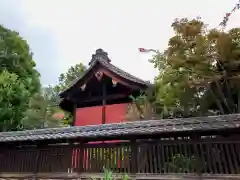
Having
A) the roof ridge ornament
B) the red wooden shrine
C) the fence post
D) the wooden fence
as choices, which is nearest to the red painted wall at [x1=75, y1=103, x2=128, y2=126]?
the red wooden shrine

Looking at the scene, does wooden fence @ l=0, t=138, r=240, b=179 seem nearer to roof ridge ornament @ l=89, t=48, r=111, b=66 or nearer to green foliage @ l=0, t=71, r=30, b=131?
roof ridge ornament @ l=89, t=48, r=111, b=66

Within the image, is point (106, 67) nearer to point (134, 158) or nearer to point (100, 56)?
point (100, 56)

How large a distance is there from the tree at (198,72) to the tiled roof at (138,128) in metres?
2.08

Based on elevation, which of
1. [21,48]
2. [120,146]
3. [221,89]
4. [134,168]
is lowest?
[134,168]

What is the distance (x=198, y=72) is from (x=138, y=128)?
10.6 feet

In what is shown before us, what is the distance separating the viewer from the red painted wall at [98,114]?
1513 cm

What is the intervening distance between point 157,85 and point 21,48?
16.2 metres

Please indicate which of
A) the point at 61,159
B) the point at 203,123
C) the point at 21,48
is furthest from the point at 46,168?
the point at 21,48

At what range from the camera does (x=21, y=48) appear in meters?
25.4

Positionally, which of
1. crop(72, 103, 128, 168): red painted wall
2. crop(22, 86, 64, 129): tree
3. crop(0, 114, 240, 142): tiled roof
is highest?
crop(22, 86, 64, 129): tree

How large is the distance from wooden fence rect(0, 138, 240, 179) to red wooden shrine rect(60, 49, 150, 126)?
465 cm

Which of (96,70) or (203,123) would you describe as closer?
(203,123)

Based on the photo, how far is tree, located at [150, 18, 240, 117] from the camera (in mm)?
10445

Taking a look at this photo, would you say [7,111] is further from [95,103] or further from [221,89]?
[221,89]
